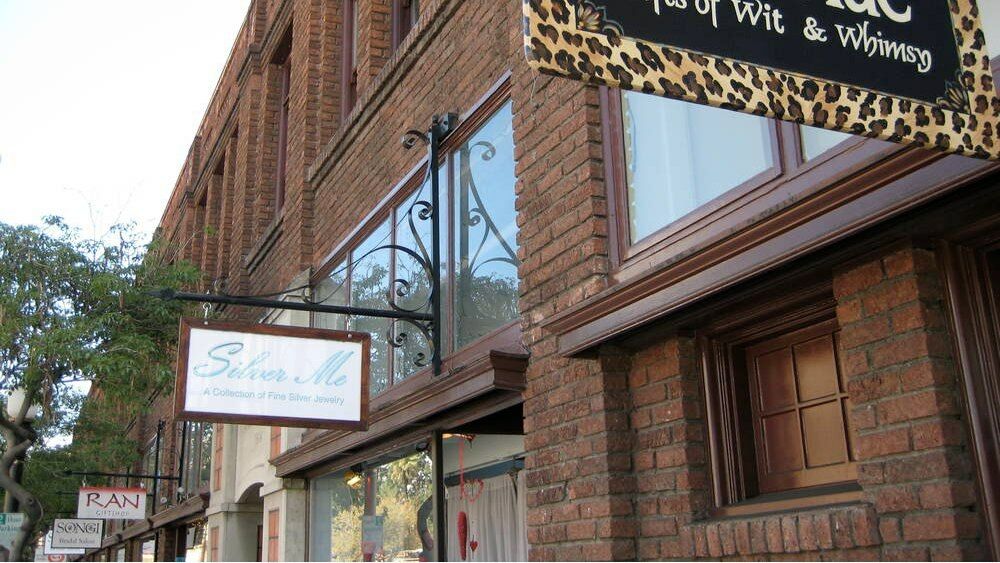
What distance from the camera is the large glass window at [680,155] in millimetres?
4680

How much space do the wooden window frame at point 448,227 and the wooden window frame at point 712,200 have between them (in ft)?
4.18

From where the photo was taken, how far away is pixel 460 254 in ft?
24.8

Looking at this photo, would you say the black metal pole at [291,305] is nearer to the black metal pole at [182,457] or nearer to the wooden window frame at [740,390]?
the wooden window frame at [740,390]

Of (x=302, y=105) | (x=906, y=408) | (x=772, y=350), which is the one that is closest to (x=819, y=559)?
(x=906, y=408)

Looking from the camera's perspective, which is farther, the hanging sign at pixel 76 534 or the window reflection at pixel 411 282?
the hanging sign at pixel 76 534

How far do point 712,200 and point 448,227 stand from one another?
3270 millimetres

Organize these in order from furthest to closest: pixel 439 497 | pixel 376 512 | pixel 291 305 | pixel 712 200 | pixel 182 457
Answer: pixel 182 457 → pixel 376 512 → pixel 439 497 → pixel 291 305 → pixel 712 200

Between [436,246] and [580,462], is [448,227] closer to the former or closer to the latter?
[436,246]

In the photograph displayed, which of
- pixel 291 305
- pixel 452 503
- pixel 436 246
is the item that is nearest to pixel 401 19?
pixel 436 246

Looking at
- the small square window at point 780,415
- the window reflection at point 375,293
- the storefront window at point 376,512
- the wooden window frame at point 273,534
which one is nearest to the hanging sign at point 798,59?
the small square window at point 780,415

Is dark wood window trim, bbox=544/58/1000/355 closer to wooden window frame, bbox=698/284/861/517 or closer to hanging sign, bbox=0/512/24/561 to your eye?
wooden window frame, bbox=698/284/861/517

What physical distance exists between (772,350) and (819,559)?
1055 mm

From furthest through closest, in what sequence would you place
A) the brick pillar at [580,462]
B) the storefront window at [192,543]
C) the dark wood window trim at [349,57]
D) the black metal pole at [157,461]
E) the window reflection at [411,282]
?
the black metal pole at [157,461]
the storefront window at [192,543]
the dark wood window trim at [349,57]
the window reflection at [411,282]
the brick pillar at [580,462]

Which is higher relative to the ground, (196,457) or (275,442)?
(196,457)
